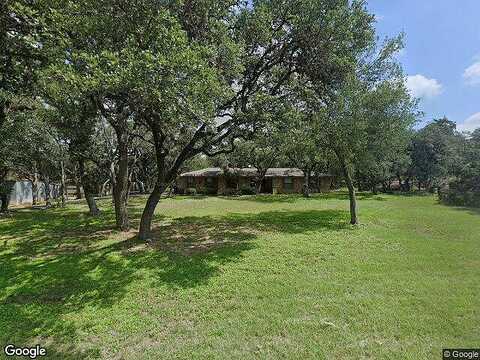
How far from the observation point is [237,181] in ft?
129

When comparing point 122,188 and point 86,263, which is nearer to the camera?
point 86,263

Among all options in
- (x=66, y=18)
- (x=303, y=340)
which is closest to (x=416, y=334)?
(x=303, y=340)

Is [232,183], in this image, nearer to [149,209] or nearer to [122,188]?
[122,188]

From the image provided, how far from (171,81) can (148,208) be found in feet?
18.1

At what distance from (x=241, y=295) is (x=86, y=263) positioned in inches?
175

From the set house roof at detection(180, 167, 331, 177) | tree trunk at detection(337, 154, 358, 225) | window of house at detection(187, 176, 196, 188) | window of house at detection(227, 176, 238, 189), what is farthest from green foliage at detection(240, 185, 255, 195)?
tree trunk at detection(337, 154, 358, 225)

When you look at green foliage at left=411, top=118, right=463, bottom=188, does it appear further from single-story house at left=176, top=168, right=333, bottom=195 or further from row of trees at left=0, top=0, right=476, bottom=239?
row of trees at left=0, top=0, right=476, bottom=239

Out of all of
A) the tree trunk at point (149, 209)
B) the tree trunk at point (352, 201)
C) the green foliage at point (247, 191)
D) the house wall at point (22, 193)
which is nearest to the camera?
the tree trunk at point (149, 209)

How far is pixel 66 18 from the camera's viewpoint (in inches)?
266

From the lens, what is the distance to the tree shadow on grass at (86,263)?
4930mm

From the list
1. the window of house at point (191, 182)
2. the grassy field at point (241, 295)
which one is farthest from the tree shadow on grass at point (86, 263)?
the window of house at point (191, 182)

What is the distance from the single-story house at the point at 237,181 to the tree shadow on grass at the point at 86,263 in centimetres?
2465

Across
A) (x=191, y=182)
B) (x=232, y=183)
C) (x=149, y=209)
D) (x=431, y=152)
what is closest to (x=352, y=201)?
(x=149, y=209)

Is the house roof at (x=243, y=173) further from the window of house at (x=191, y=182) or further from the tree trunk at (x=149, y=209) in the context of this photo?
the tree trunk at (x=149, y=209)
